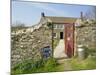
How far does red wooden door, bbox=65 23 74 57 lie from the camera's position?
1915mm

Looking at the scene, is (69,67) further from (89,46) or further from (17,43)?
(17,43)

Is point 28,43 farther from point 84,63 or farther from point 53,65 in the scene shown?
point 84,63

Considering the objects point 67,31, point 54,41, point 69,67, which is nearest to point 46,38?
point 54,41

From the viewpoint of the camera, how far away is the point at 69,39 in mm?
1925

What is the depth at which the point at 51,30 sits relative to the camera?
1878 mm

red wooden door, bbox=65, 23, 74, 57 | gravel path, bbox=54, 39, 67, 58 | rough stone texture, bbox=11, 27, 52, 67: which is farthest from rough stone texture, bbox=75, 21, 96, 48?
rough stone texture, bbox=11, 27, 52, 67

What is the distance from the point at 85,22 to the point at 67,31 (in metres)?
0.23

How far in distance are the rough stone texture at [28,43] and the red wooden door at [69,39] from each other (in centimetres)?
18

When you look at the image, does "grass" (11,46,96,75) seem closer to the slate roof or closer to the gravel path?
the gravel path

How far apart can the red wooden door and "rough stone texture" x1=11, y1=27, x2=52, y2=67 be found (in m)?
0.18

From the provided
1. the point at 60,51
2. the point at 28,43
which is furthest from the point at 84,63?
the point at 28,43

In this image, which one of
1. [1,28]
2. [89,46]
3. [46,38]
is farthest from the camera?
[89,46]

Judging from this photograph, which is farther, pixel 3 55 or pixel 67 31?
pixel 67 31

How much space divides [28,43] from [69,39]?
43 cm
